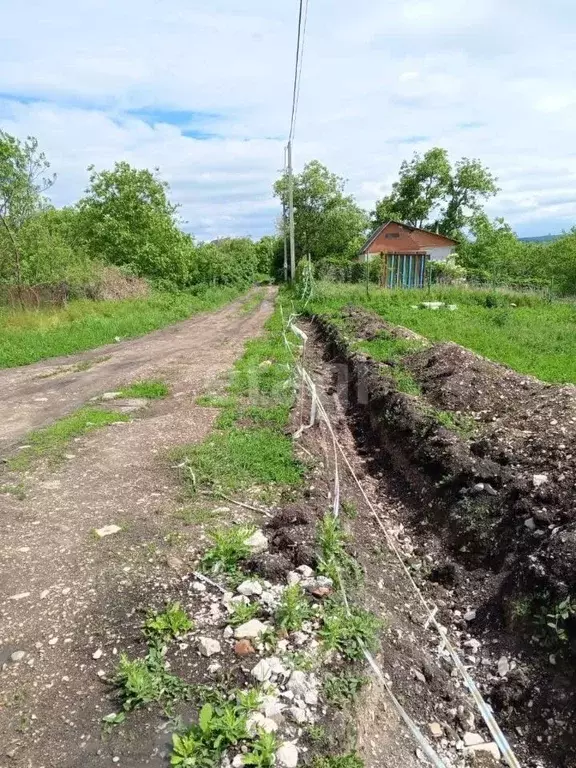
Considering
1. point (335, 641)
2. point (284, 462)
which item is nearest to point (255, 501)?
point (284, 462)

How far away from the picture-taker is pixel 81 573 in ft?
12.1

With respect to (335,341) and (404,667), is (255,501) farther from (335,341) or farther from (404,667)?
(335,341)

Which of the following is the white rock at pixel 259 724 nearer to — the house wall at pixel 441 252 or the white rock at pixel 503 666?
the white rock at pixel 503 666

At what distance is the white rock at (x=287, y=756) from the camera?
2.31 m

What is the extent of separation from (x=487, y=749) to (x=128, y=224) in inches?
1081

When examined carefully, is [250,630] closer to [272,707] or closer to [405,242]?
[272,707]

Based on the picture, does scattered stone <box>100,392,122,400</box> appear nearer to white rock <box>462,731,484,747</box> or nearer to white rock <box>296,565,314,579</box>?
white rock <box>296,565,314,579</box>

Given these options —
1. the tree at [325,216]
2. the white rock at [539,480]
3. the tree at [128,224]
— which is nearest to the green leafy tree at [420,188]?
the tree at [325,216]

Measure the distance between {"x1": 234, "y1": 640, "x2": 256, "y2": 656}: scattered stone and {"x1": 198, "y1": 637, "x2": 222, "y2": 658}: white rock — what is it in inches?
3.9

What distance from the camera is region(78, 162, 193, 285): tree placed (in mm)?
26438

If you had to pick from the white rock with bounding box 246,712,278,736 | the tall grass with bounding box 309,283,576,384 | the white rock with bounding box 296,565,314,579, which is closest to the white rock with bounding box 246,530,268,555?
the white rock with bounding box 296,565,314,579

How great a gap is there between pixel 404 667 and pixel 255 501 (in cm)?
196

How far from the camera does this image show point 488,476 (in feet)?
15.4

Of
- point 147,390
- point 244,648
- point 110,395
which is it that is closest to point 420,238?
point 147,390
